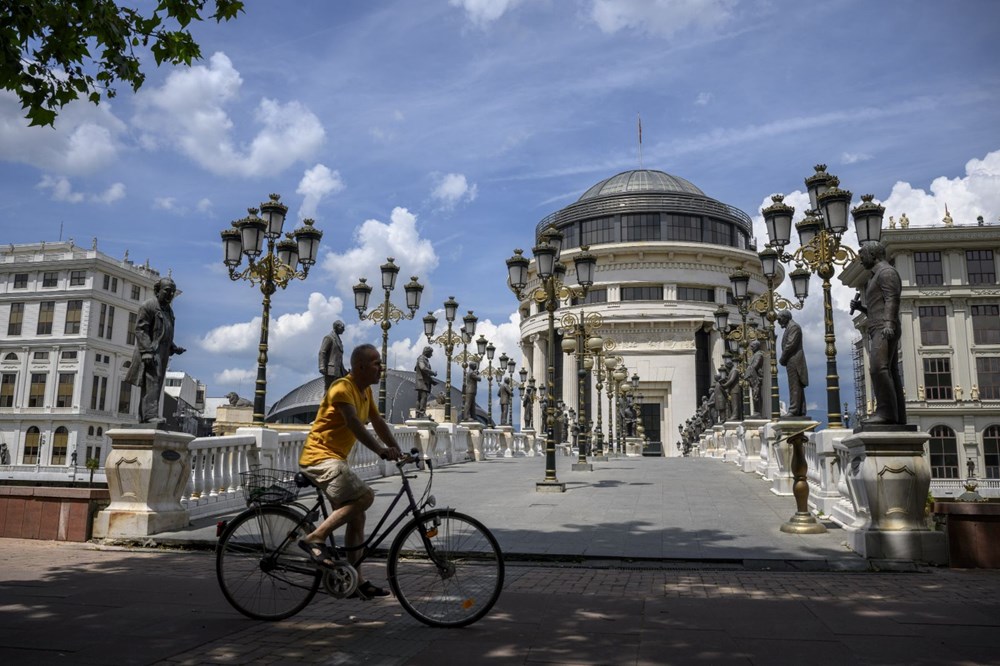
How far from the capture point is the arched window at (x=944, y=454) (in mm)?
54500

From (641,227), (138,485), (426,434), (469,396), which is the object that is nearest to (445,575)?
(138,485)

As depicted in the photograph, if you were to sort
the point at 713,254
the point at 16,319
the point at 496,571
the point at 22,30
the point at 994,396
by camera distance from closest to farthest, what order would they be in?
the point at 496,571 → the point at 22,30 → the point at 994,396 → the point at 16,319 → the point at 713,254

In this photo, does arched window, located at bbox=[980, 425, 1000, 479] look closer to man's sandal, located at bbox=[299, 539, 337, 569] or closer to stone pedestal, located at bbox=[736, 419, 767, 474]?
stone pedestal, located at bbox=[736, 419, 767, 474]

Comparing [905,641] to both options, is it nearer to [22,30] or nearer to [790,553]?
[790,553]

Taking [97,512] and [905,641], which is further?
[97,512]

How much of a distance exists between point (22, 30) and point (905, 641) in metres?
8.54

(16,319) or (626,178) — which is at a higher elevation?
(626,178)

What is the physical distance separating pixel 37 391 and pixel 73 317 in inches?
266

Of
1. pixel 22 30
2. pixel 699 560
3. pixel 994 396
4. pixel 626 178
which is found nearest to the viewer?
pixel 22 30

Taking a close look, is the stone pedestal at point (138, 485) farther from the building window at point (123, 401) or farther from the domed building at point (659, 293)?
the building window at point (123, 401)

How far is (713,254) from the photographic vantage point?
75125mm

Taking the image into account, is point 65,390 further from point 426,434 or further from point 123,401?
point 426,434

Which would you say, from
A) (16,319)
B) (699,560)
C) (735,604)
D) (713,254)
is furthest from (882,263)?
(16,319)

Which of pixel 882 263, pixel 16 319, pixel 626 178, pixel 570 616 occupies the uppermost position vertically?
pixel 626 178
